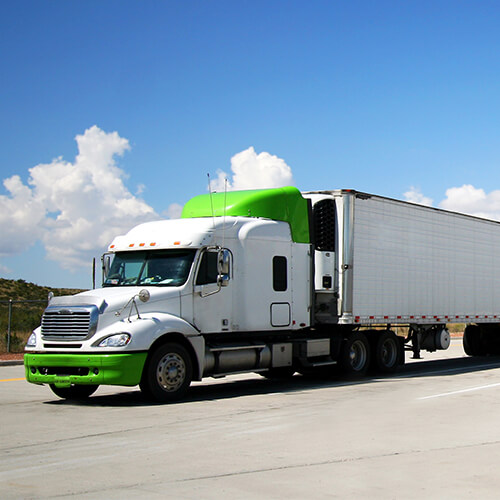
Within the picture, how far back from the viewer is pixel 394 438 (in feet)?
30.6

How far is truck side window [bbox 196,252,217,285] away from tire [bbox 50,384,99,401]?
8.46 feet

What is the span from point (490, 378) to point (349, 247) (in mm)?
4226

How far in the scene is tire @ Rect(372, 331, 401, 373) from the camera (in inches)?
711

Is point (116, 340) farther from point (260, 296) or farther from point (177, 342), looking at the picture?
point (260, 296)

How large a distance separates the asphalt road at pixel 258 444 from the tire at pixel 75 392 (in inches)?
7.8

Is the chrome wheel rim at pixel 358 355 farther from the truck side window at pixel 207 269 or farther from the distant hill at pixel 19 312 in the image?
the distant hill at pixel 19 312

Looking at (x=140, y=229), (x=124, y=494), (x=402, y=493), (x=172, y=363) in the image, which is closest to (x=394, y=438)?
(x=402, y=493)

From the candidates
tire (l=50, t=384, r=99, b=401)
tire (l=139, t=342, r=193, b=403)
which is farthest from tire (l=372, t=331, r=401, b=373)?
tire (l=50, t=384, r=99, b=401)

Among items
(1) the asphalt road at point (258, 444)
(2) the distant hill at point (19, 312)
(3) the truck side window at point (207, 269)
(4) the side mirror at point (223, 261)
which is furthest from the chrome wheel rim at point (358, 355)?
(2) the distant hill at point (19, 312)

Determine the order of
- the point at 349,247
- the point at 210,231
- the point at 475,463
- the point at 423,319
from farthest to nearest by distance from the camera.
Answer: the point at 423,319 < the point at 349,247 < the point at 210,231 < the point at 475,463

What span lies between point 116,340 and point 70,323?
0.90 m

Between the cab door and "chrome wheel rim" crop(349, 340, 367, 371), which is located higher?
the cab door

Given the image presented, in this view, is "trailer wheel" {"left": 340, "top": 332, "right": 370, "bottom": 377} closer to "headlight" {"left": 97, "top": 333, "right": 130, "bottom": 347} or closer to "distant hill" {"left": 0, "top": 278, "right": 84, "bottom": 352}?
"headlight" {"left": 97, "top": 333, "right": 130, "bottom": 347}

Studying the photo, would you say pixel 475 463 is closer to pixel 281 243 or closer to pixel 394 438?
pixel 394 438
